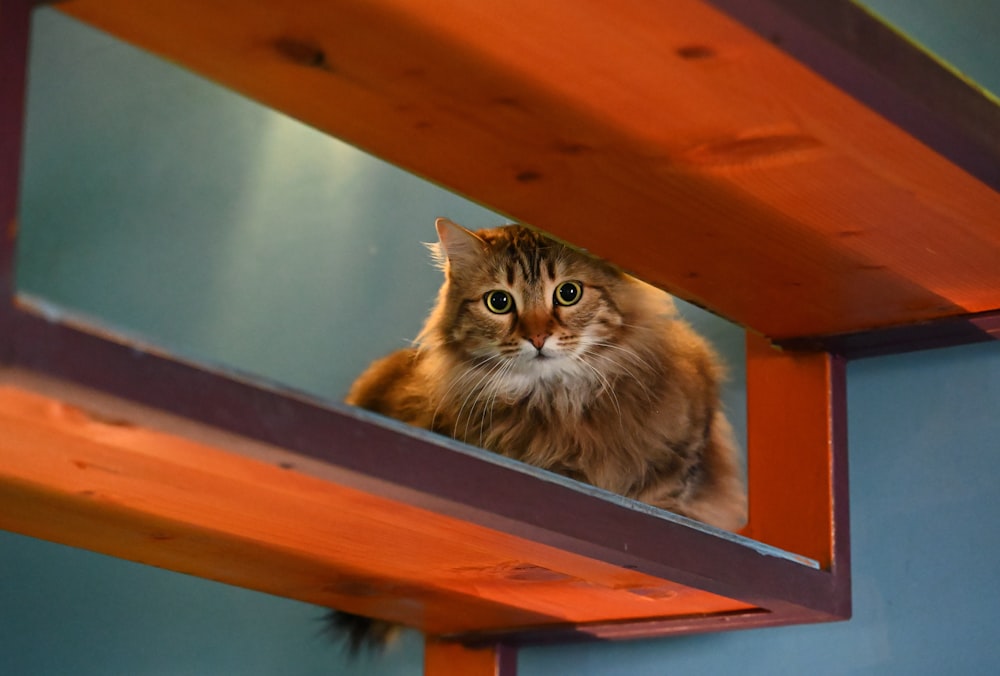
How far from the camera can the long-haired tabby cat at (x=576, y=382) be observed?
186 centimetres

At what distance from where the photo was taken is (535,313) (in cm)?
192

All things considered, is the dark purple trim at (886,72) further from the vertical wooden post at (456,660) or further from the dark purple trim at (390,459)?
the vertical wooden post at (456,660)

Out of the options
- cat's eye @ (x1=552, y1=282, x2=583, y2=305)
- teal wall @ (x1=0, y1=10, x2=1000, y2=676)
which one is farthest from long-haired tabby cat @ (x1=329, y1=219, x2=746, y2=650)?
teal wall @ (x1=0, y1=10, x2=1000, y2=676)

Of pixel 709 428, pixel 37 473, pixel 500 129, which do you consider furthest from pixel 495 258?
pixel 37 473

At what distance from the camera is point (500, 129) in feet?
3.15

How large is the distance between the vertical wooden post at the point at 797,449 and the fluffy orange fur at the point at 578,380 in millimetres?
397

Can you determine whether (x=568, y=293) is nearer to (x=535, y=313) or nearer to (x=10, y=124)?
(x=535, y=313)

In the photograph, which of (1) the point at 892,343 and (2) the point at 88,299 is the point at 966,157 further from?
(2) the point at 88,299

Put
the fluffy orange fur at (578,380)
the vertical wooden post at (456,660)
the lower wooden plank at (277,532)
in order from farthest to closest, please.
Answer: the fluffy orange fur at (578,380) < the vertical wooden post at (456,660) < the lower wooden plank at (277,532)

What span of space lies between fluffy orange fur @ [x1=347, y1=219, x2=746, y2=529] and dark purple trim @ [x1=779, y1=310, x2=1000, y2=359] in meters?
0.45

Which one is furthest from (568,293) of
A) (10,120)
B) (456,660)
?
(10,120)

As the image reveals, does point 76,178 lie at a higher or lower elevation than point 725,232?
higher

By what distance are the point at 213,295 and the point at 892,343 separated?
5.64 feet

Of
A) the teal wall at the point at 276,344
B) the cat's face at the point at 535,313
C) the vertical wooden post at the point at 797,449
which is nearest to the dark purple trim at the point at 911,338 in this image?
the vertical wooden post at the point at 797,449
